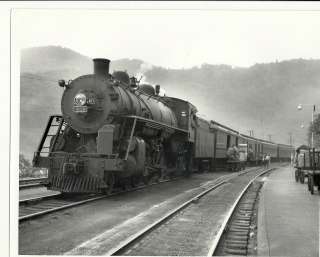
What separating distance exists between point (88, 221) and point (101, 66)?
4.54 metres

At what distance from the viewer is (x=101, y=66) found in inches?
426

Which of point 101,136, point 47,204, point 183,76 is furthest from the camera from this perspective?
point 183,76

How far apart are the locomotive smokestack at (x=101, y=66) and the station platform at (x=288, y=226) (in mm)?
5134

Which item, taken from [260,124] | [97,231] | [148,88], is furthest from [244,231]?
A: [260,124]

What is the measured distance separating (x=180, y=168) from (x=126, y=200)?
22.8 ft

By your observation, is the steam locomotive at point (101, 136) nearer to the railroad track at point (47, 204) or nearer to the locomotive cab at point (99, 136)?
the locomotive cab at point (99, 136)

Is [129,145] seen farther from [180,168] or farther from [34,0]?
[180,168]

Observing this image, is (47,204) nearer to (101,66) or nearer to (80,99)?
(80,99)

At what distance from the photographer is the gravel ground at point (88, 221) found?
6203 mm

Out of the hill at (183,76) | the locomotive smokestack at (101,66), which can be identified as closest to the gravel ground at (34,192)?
the hill at (183,76)

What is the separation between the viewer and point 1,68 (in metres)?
6.54

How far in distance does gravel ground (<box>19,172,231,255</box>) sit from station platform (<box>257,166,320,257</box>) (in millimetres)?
2151

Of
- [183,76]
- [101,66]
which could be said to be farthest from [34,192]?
[183,76]

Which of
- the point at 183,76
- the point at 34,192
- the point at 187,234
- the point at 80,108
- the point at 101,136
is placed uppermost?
the point at 183,76
